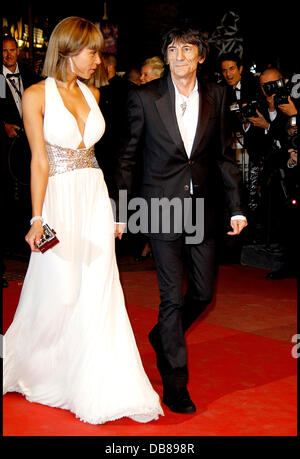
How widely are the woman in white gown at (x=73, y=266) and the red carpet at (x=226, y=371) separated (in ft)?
0.38

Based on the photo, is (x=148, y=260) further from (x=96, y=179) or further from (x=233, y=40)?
(x=96, y=179)

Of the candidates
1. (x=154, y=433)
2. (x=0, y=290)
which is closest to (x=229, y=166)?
(x=154, y=433)

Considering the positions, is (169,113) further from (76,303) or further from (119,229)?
(76,303)

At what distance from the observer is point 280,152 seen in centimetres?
668

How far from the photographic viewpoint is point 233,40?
9523 mm

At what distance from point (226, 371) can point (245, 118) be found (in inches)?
139

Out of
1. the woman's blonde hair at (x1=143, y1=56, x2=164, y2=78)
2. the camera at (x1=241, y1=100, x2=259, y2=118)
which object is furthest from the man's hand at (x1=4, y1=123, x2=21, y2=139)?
the camera at (x1=241, y1=100, x2=259, y2=118)

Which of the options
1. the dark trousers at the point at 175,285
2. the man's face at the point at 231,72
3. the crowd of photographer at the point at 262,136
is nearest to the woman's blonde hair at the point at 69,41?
the dark trousers at the point at 175,285

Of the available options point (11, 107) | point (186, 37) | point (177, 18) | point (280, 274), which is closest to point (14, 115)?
point (11, 107)

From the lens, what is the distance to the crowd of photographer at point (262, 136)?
6.52 metres

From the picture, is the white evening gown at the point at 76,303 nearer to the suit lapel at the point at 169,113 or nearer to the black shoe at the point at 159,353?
the black shoe at the point at 159,353

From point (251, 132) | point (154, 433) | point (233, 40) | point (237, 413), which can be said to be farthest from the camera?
point (233, 40)

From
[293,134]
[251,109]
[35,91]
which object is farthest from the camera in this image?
[251,109]

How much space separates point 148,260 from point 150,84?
4427 millimetres
